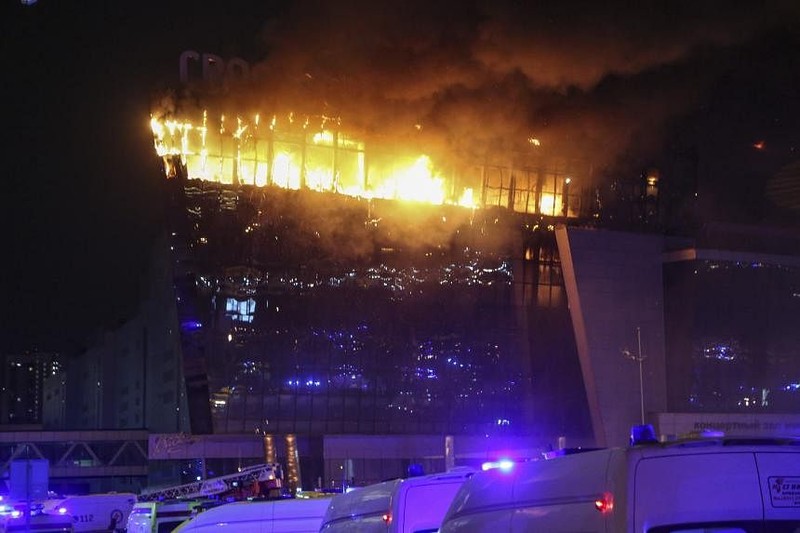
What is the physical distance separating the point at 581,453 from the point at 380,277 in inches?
1485

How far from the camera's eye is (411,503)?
A: 903 centimetres

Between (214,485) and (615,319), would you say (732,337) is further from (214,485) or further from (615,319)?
(214,485)

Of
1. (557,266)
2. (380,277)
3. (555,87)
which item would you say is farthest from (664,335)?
(555,87)

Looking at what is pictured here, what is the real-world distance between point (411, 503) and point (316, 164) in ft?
109

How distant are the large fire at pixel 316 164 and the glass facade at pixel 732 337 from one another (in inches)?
328

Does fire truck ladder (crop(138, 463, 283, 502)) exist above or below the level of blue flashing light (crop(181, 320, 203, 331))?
below

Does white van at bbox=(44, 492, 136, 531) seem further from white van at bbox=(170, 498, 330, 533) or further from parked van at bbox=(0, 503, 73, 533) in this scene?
white van at bbox=(170, 498, 330, 533)

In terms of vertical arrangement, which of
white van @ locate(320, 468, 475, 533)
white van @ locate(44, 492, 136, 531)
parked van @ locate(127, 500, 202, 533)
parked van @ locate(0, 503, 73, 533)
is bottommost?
white van @ locate(44, 492, 136, 531)

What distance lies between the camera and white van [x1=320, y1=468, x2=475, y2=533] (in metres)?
8.98

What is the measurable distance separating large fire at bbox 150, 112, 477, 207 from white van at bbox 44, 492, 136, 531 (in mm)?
12443

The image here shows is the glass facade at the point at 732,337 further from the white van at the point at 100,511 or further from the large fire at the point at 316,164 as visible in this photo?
the white van at the point at 100,511

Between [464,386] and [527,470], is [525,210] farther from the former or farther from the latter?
[527,470]

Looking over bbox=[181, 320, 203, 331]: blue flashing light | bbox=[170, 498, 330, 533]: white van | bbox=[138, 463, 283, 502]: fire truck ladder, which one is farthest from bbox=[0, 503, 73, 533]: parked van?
bbox=[170, 498, 330, 533]: white van

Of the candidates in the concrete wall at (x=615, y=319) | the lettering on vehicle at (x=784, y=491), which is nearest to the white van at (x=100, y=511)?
the concrete wall at (x=615, y=319)
